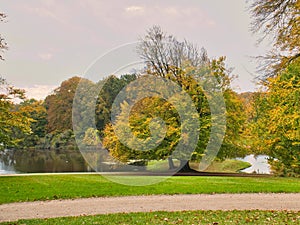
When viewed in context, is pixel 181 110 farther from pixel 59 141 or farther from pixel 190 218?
pixel 59 141

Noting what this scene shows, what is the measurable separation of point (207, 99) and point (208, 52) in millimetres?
4118

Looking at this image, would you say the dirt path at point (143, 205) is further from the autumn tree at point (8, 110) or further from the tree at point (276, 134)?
the autumn tree at point (8, 110)

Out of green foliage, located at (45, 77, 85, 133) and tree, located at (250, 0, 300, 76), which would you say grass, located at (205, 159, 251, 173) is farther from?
green foliage, located at (45, 77, 85, 133)

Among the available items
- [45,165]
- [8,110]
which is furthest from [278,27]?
[45,165]

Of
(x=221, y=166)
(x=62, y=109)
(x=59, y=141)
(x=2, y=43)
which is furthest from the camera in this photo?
(x=62, y=109)

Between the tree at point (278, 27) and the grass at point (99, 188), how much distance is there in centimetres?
435

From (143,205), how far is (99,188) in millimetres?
2786

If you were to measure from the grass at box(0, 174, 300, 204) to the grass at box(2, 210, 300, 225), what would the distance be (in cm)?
281

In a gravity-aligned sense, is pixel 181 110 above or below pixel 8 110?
above

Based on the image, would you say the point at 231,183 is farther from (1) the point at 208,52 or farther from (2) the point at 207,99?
(1) the point at 208,52

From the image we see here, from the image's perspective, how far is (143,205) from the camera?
8.48 m

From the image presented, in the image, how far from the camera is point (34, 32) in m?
22.0

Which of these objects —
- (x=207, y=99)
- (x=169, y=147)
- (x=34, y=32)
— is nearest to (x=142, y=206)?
(x=169, y=147)

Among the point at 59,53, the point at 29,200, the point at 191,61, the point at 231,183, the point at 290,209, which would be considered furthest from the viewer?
the point at 59,53
